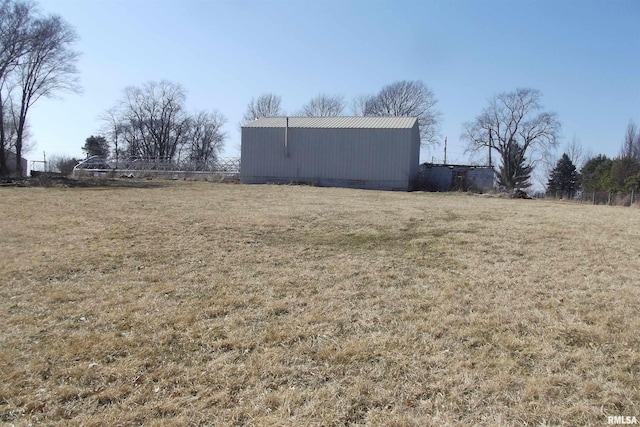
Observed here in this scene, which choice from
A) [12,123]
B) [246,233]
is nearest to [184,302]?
[246,233]

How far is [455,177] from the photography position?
30.9 meters

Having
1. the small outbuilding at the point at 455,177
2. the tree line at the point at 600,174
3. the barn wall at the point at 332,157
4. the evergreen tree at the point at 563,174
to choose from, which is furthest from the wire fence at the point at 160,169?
the evergreen tree at the point at 563,174

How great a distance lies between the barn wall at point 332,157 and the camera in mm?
28734

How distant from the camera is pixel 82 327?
364 centimetres

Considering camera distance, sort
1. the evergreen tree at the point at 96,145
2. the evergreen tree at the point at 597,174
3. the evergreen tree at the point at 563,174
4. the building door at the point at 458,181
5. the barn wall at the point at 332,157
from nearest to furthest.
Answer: the barn wall at the point at 332,157 → the building door at the point at 458,181 → the evergreen tree at the point at 597,174 → the evergreen tree at the point at 563,174 → the evergreen tree at the point at 96,145

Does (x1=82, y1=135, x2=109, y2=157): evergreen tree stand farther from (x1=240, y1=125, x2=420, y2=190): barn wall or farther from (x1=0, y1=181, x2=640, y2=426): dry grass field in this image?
(x1=0, y1=181, x2=640, y2=426): dry grass field

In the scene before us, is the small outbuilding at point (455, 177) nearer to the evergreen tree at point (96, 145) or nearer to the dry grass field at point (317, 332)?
the dry grass field at point (317, 332)

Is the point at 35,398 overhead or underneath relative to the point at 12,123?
underneath

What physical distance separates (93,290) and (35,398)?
7.53ft

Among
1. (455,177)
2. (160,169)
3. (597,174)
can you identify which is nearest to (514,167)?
(597,174)

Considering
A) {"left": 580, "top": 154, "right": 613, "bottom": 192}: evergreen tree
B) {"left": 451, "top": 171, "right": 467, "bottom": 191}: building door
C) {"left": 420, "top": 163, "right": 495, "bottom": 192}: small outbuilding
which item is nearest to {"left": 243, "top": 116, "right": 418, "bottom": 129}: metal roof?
{"left": 420, "top": 163, "right": 495, "bottom": 192}: small outbuilding

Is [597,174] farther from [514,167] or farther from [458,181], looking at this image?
[458,181]

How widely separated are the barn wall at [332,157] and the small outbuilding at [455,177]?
1270mm

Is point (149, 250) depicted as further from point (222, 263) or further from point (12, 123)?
point (12, 123)
